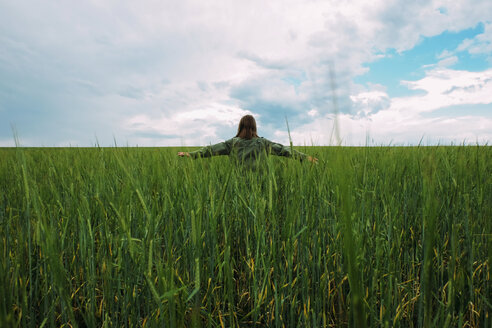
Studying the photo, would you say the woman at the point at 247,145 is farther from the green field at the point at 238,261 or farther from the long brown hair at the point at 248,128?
the green field at the point at 238,261

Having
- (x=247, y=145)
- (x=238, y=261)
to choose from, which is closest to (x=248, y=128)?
(x=247, y=145)

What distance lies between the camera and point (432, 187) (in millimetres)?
365

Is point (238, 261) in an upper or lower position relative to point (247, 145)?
lower

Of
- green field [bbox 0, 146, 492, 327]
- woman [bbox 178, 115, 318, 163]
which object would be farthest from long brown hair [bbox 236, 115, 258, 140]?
green field [bbox 0, 146, 492, 327]

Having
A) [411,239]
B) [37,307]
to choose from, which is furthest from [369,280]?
[37,307]

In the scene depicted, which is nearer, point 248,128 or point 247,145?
point 247,145

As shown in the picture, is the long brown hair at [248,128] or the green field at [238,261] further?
the long brown hair at [248,128]

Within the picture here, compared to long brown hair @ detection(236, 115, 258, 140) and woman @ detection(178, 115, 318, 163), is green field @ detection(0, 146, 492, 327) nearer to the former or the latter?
woman @ detection(178, 115, 318, 163)

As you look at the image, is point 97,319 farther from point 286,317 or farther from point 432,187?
point 432,187

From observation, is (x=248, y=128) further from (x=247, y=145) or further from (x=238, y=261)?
(x=238, y=261)

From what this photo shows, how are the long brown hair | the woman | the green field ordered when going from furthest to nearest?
1. the long brown hair
2. the woman
3. the green field

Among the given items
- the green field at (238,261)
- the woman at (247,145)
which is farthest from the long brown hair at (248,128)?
the green field at (238,261)

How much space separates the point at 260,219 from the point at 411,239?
974 mm

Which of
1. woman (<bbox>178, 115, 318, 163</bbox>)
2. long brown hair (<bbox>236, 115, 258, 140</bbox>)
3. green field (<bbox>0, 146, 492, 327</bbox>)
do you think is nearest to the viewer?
green field (<bbox>0, 146, 492, 327</bbox>)
